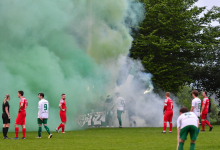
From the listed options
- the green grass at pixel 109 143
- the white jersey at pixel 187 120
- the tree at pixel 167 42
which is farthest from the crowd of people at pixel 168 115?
the tree at pixel 167 42

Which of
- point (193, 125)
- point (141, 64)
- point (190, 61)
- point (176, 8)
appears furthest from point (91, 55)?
point (193, 125)

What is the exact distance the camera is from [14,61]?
20.0 meters

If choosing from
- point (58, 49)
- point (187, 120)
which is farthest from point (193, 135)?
point (58, 49)

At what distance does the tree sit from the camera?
95.8ft

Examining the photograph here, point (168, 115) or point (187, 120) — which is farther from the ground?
point (168, 115)

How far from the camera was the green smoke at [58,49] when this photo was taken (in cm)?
1994

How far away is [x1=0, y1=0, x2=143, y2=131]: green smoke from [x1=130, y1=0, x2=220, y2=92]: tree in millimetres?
3840

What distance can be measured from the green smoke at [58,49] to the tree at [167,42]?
151 inches

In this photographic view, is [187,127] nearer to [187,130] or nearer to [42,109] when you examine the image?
[187,130]

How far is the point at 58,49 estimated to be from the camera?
22250 millimetres

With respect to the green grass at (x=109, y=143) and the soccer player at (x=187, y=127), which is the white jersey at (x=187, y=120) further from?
the green grass at (x=109, y=143)

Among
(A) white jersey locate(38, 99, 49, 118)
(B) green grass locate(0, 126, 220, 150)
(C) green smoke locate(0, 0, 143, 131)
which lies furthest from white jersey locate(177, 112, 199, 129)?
(C) green smoke locate(0, 0, 143, 131)

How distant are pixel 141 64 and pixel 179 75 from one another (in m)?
3.80

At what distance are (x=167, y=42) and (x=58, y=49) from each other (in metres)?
10.9
